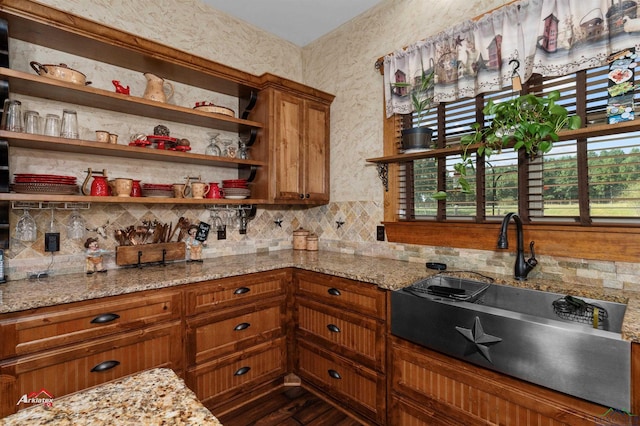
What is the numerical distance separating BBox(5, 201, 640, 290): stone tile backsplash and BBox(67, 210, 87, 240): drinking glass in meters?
0.08

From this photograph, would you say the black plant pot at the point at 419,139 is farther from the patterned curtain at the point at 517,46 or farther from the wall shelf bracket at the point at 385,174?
the wall shelf bracket at the point at 385,174

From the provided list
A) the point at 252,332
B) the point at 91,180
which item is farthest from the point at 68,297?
the point at 252,332

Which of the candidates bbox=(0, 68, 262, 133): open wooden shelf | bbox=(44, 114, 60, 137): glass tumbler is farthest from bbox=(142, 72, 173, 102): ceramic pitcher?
bbox=(44, 114, 60, 137): glass tumbler

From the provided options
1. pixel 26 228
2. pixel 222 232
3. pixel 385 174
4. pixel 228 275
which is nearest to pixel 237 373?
pixel 228 275

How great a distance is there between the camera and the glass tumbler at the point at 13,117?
1752 mm

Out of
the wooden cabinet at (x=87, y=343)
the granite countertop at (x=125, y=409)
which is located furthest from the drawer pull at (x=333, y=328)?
the granite countertop at (x=125, y=409)

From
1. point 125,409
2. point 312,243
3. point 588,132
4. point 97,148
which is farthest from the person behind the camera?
point 312,243

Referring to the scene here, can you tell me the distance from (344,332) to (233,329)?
0.75 m

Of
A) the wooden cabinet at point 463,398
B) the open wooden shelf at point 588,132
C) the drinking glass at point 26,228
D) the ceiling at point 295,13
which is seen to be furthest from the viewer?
the ceiling at point 295,13

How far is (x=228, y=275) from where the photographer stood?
216cm

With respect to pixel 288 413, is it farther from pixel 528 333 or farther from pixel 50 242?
pixel 50 242

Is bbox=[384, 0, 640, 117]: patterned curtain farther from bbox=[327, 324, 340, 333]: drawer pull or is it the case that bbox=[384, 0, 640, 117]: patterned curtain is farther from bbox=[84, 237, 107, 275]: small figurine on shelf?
bbox=[84, 237, 107, 275]: small figurine on shelf

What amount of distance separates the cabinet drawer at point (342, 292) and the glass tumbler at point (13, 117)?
1903 mm

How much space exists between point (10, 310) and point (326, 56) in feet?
10.2
